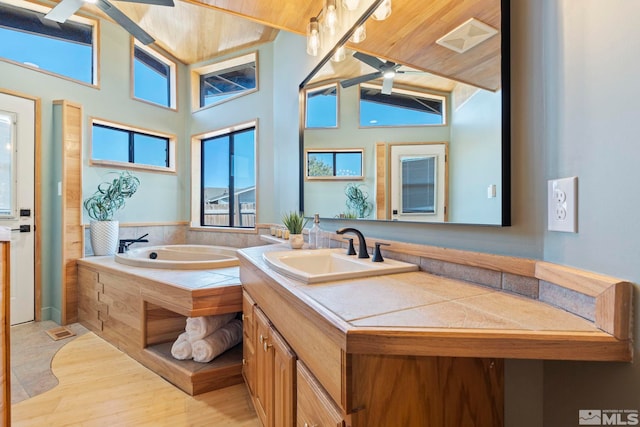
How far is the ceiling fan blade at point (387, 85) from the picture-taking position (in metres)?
1.44

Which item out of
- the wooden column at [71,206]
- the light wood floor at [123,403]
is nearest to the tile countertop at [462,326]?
the light wood floor at [123,403]

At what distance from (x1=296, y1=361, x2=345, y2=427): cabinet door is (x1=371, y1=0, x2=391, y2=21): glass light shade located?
5.11 ft

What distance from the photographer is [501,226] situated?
90cm

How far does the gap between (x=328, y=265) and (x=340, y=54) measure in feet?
4.38

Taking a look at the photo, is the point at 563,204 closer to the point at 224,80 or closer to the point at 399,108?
the point at 399,108

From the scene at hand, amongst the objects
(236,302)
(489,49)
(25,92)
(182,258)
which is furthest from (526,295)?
(25,92)

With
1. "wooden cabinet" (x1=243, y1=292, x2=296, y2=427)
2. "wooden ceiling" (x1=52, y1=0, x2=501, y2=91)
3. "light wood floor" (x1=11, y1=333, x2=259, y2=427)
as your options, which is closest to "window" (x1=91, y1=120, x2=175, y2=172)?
"wooden ceiling" (x1=52, y1=0, x2=501, y2=91)

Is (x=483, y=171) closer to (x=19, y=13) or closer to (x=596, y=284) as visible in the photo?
(x=596, y=284)

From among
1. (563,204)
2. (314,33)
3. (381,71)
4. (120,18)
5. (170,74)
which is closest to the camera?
(563,204)

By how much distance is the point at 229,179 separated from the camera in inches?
157

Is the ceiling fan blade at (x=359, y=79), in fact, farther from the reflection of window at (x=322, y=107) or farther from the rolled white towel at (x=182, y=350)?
the rolled white towel at (x=182, y=350)

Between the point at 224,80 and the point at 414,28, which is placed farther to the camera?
the point at 224,80

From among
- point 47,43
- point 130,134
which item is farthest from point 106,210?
point 47,43

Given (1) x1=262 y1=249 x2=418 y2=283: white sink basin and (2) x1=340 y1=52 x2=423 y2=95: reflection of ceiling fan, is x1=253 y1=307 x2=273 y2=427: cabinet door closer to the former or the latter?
(1) x1=262 y1=249 x2=418 y2=283: white sink basin
